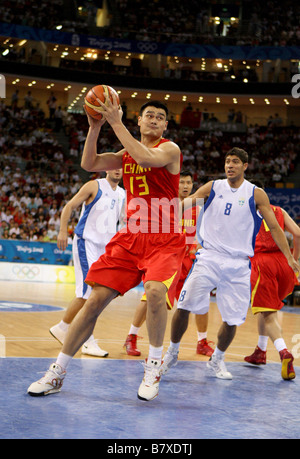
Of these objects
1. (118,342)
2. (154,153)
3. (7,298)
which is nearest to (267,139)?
(7,298)

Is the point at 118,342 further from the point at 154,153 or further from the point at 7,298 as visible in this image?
the point at 7,298

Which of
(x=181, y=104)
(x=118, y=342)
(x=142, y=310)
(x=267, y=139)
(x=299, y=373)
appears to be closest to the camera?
(x=299, y=373)

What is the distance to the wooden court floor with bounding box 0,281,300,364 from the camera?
6.47m

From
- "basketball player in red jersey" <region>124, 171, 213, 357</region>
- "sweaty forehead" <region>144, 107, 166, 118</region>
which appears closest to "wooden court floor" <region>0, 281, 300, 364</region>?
"basketball player in red jersey" <region>124, 171, 213, 357</region>

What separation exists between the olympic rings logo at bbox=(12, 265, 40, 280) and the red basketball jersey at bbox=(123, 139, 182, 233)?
13255 millimetres

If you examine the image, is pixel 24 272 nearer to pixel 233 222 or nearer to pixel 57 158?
pixel 57 158

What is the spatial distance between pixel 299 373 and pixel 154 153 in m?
3.04

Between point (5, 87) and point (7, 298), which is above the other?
point (5, 87)

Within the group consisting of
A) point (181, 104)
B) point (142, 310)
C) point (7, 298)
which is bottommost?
point (7, 298)

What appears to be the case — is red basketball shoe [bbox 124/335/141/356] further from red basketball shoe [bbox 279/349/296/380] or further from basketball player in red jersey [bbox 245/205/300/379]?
red basketball shoe [bbox 279/349/296/380]

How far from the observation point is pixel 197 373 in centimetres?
551

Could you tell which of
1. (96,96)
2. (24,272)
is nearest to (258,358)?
(96,96)

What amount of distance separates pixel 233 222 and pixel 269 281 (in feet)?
3.05

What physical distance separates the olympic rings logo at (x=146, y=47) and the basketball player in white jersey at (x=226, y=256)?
90.7 feet
